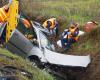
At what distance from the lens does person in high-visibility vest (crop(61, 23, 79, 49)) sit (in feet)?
57.7

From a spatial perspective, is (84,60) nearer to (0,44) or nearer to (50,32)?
(0,44)

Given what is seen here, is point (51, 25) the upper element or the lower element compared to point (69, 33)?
upper

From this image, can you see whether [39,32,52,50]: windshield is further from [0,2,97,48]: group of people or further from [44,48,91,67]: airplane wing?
[0,2,97,48]: group of people

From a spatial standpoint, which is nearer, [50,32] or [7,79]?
[7,79]

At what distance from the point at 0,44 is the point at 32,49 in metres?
1.26

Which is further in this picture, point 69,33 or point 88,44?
point 88,44

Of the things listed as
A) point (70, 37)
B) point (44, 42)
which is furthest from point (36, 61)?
point (70, 37)

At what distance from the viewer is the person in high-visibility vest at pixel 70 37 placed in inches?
693

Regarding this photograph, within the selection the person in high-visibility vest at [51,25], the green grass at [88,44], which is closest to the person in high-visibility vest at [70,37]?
the green grass at [88,44]

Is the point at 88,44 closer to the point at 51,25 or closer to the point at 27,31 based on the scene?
the point at 51,25

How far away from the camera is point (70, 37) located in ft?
58.8

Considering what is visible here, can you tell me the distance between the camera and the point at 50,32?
64.3 ft

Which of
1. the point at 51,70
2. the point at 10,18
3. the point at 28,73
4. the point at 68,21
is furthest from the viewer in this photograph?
the point at 68,21

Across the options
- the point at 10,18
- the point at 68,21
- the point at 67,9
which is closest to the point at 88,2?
the point at 67,9
